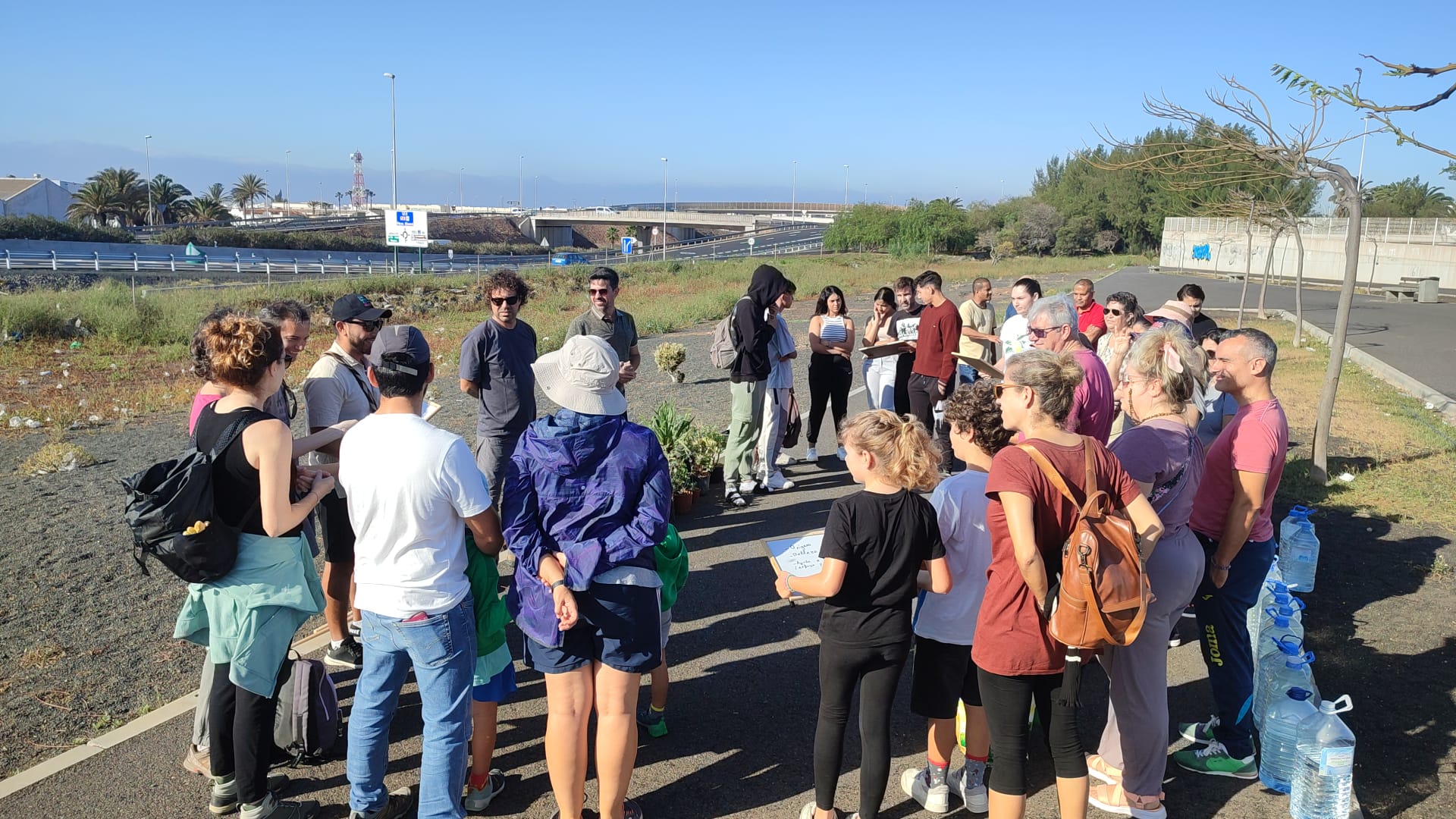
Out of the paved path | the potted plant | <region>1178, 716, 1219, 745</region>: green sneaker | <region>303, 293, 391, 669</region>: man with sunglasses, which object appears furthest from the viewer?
the paved path

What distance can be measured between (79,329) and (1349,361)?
82.1ft

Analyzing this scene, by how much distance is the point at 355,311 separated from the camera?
14.2 feet

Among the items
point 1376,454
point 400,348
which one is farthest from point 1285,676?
point 1376,454

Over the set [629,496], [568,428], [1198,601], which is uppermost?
[568,428]

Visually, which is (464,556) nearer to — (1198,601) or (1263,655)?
(1198,601)

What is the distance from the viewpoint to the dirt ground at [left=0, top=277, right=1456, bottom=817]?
3605 millimetres

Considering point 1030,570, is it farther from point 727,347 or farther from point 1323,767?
point 727,347

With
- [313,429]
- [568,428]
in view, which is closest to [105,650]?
[313,429]

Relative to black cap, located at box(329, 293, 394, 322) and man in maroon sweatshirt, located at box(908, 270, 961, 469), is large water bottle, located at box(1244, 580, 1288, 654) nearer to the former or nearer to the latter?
man in maroon sweatshirt, located at box(908, 270, 961, 469)

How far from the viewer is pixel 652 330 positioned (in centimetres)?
2247

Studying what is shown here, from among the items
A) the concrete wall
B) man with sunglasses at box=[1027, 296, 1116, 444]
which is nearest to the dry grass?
man with sunglasses at box=[1027, 296, 1116, 444]

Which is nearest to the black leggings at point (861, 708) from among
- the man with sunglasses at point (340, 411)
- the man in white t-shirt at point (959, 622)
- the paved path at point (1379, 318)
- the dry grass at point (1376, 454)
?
the man in white t-shirt at point (959, 622)

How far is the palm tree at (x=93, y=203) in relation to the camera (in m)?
67.4

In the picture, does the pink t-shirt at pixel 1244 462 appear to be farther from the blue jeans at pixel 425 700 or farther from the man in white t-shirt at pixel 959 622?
the blue jeans at pixel 425 700
